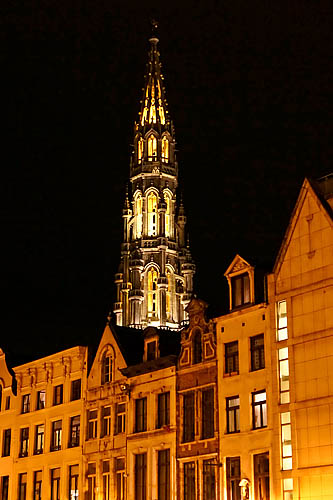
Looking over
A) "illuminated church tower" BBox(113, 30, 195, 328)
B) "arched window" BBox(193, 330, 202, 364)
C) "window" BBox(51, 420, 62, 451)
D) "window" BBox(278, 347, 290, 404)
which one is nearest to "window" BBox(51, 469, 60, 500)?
"window" BBox(51, 420, 62, 451)

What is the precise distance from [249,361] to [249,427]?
3.56m

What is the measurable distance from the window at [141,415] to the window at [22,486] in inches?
549

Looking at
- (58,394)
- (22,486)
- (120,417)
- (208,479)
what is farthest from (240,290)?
(22,486)

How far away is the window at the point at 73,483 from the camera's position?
2491 inches

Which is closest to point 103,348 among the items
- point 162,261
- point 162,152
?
point 162,261

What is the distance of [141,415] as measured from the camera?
59.0 meters

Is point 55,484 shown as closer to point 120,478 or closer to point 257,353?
point 120,478

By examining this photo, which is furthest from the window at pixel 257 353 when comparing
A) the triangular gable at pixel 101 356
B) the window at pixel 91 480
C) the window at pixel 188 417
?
the window at pixel 91 480

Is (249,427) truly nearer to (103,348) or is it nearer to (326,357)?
(326,357)

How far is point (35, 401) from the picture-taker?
2749 inches

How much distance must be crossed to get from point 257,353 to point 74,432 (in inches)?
750

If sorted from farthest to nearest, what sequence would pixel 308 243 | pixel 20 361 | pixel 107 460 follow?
pixel 20 361
pixel 107 460
pixel 308 243

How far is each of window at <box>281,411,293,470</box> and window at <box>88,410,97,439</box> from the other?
18.0 meters

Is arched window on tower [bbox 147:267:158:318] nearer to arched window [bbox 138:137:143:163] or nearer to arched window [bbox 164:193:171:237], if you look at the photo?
arched window [bbox 164:193:171:237]
